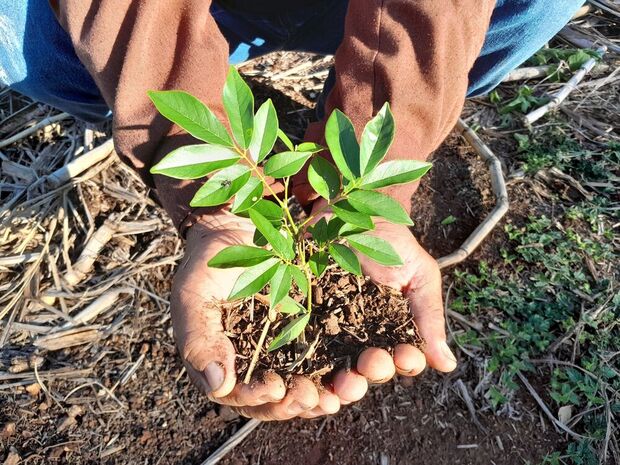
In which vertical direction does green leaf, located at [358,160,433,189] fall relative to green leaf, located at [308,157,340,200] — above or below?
above

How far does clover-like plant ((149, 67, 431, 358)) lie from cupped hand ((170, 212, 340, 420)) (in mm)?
210

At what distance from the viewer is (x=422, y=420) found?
1338 mm

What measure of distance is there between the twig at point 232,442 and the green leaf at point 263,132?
74 cm

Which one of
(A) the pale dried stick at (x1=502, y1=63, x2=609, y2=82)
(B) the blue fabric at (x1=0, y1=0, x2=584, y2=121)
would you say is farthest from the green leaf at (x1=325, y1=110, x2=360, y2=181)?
(A) the pale dried stick at (x1=502, y1=63, x2=609, y2=82)

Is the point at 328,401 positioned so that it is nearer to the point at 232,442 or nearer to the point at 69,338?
the point at 232,442

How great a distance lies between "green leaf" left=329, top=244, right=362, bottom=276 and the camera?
2.76 ft

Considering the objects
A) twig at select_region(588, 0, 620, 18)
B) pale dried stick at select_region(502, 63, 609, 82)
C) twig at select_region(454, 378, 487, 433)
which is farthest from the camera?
twig at select_region(588, 0, 620, 18)

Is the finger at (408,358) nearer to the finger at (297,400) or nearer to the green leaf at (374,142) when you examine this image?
the finger at (297,400)

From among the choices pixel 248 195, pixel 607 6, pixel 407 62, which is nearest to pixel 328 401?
pixel 248 195

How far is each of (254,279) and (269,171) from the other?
16 cm

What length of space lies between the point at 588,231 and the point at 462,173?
39 centimetres

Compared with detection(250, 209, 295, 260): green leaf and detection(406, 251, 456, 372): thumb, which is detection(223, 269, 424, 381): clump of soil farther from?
detection(250, 209, 295, 260): green leaf

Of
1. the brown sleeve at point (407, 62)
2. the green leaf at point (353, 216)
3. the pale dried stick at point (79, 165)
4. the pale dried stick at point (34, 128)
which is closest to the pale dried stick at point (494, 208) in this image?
the brown sleeve at point (407, 62)

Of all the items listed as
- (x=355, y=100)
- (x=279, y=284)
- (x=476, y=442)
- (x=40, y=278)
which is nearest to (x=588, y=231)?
(x=476, y=442)
